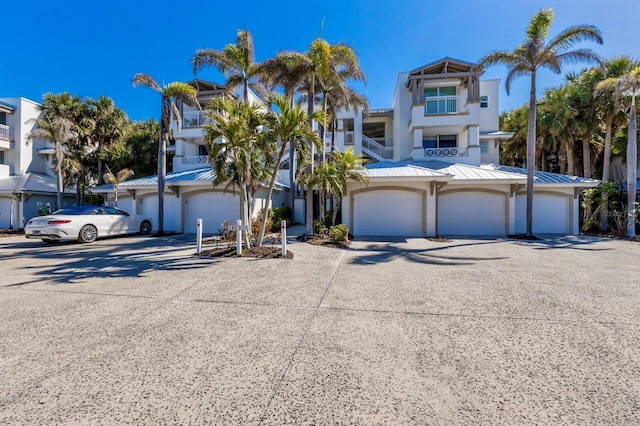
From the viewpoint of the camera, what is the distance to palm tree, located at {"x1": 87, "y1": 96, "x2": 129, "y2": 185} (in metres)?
19.8

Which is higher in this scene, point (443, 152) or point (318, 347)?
point (443, 152)

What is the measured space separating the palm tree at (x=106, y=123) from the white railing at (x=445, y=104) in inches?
872

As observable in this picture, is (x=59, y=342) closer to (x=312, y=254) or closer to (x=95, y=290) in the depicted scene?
(x=95, y=290)

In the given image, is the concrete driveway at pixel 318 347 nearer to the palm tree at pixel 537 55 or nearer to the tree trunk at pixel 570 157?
the palm tree at pixel 537 55

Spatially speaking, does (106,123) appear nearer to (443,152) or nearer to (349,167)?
(349,167)

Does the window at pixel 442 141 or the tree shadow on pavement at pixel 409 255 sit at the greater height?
the window at pixel 442 141

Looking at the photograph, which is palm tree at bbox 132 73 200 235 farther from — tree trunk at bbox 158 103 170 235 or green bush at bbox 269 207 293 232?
green bush at bbox 269 207 293 232

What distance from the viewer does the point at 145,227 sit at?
14445 millimetres

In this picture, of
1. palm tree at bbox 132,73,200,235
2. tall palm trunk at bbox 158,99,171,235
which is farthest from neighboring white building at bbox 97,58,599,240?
palm tree at bbox 132,73,200,235

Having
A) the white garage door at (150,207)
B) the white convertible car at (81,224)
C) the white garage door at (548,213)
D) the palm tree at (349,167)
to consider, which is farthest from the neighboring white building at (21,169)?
the white garage door at (548,213)

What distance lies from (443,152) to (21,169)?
32.4 metres

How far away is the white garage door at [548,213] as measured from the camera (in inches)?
614

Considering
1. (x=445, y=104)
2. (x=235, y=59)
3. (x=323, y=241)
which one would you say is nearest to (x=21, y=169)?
(x=235, y=59)

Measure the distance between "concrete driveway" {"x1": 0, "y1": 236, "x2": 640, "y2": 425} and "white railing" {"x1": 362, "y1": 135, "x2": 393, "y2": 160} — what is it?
17519 millimetres
